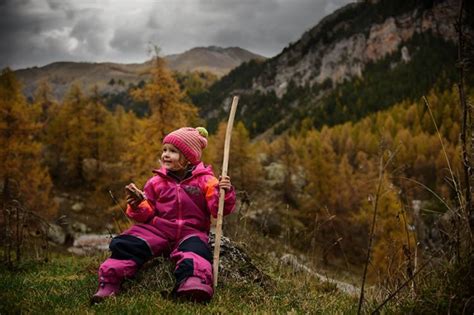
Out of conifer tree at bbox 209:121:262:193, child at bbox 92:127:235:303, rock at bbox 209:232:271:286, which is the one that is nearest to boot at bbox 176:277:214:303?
child at bbox 92:127:235:303

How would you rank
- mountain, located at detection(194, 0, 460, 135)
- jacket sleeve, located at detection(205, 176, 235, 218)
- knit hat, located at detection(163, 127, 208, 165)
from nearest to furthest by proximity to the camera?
jacket sleeve, located at detection(205, 176, 235, 218) → knit hat, located at detection(163, 127, 208, 165) → mountain, located at detection(194, 0, 460, 135)

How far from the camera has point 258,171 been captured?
117ft

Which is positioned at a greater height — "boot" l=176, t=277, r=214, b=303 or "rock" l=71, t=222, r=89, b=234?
"boot" l=176, t=277, r=214, b=303

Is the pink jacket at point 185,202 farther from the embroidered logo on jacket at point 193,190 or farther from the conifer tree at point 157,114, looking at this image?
the conifer tree at point 157,114

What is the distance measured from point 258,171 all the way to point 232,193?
3166 centimetres

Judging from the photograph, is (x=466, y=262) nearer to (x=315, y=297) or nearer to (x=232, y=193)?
(x=315, y=297)

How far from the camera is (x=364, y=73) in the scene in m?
159

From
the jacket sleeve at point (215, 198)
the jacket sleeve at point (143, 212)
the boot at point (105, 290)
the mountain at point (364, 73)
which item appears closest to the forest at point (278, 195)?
the boot at point (105, 290)

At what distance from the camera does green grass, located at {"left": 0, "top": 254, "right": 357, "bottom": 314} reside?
3172 mm

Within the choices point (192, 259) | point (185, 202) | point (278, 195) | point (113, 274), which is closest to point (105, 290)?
point (113, 274)

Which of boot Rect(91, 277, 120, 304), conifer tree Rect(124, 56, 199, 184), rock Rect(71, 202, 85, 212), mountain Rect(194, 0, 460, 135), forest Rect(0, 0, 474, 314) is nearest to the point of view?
forest Rect(0, 0, 474, 314)

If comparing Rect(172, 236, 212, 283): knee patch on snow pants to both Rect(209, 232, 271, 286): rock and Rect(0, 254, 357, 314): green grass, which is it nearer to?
Rect(0, 254, 357, 314): green grass

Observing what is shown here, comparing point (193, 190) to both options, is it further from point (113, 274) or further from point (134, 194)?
point (113, 274)

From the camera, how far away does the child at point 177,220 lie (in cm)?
367
